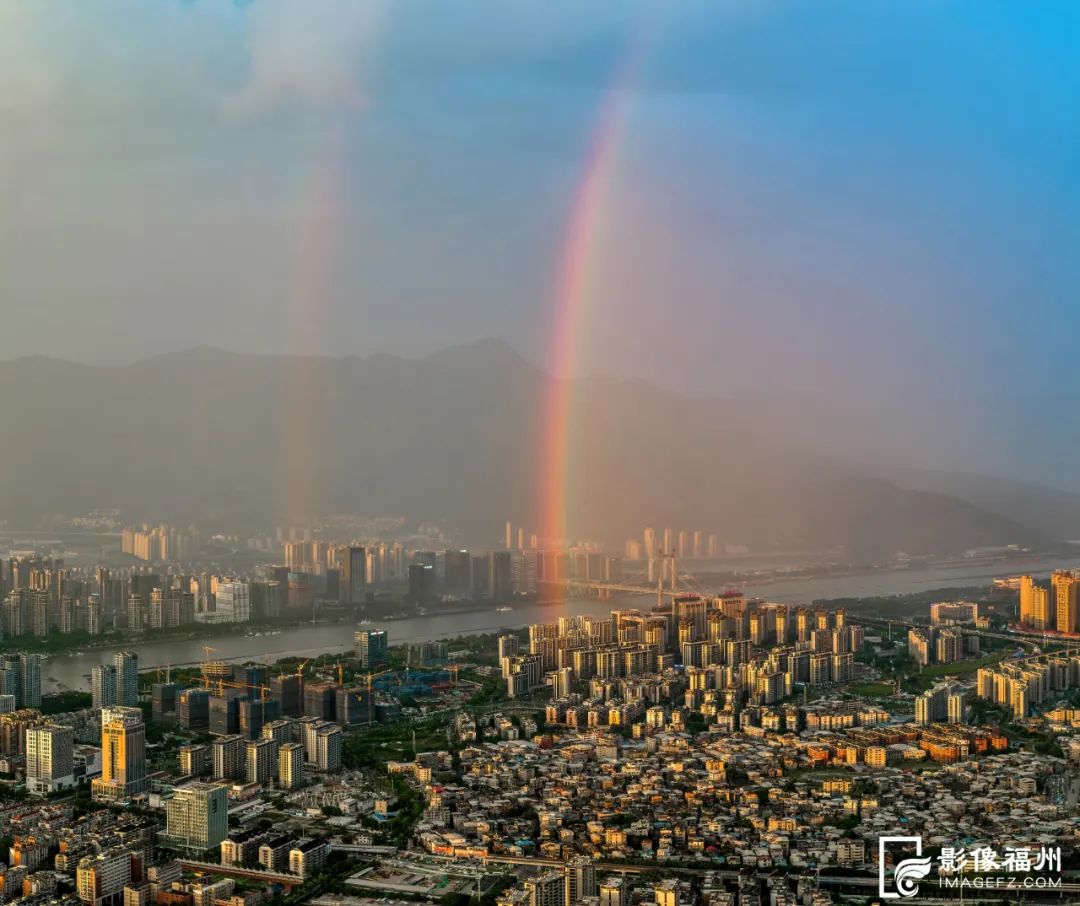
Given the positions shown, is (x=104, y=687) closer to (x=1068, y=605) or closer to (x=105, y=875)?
(x=105, y=875)

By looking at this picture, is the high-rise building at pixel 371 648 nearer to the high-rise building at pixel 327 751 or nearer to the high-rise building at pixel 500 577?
the high-rise building at pixel 327 751

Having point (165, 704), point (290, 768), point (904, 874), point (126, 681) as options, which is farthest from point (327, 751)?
point (904, 874)

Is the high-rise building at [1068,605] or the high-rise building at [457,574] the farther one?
the high-rise building at [457,574]

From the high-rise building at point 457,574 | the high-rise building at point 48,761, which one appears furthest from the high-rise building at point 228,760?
the high-rise building at point 457,574

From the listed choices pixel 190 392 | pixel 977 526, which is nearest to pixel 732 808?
pixel 977 526

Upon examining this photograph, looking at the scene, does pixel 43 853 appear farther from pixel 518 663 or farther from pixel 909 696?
pixel 909 696
